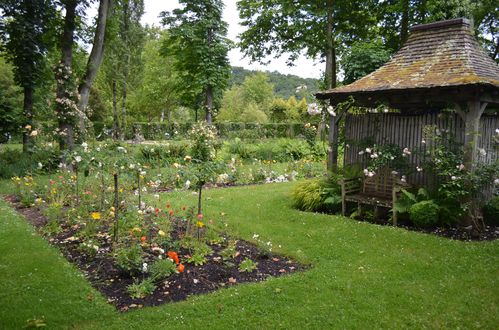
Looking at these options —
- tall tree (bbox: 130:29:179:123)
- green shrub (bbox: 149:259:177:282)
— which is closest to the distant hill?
tall tree (bbox: 130:29:179:123)

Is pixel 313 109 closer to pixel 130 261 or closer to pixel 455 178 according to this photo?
pixel 455 178

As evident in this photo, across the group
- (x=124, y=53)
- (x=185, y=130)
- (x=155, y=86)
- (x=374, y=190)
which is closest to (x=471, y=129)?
(x=374, y=190)

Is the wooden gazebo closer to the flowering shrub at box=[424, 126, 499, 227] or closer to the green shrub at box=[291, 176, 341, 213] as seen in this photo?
the flowering shrub at box=[424, 126, 499, 227]

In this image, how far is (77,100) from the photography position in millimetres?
A: 12547

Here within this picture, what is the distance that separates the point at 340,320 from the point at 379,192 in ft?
14.8

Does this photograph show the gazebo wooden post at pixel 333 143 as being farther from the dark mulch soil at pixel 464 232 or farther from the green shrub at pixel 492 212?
the green shrub at pixel 492 212

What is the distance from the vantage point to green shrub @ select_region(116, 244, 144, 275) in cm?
469

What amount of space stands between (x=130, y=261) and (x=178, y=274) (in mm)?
602

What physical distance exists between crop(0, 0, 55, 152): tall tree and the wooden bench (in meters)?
10.3

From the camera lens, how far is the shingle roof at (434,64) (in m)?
7.07

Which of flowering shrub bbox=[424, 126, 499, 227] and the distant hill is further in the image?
the distant hill

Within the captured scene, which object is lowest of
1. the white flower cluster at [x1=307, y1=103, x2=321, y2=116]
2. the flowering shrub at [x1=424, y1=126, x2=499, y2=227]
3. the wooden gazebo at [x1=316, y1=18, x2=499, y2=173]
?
the flowering shrub at [x1=424, y1=126, x2=499, y2=227]

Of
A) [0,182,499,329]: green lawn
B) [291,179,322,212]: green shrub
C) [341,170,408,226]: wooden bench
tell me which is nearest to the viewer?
[0,182,499,329]: green lawn

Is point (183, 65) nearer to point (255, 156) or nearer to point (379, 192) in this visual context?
point (255, 156)
